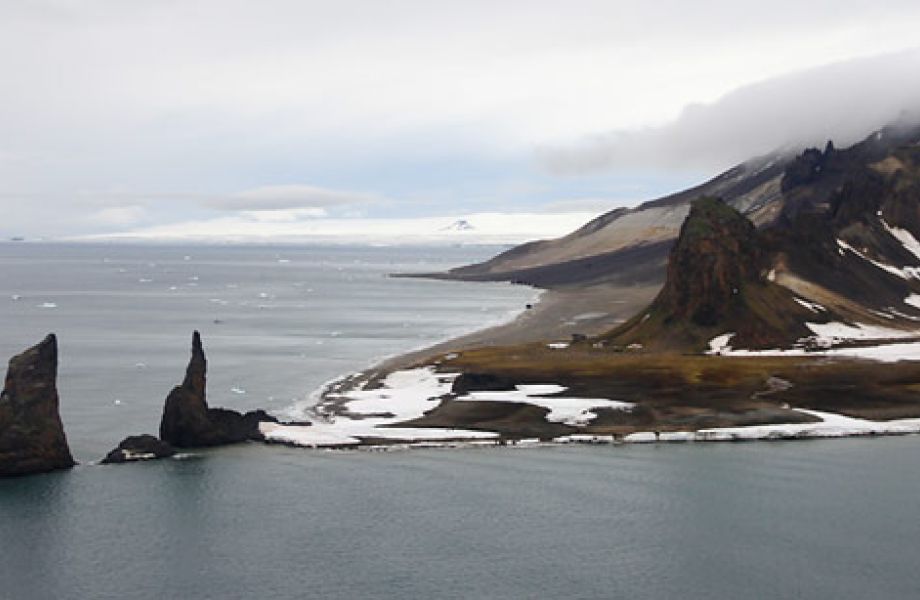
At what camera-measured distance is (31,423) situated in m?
83.6

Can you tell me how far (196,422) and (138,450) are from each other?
7124 mm

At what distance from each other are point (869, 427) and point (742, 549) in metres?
40.4

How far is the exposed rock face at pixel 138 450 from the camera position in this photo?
86.3 meters

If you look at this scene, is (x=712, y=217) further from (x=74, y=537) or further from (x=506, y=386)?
(x=74, y=537)

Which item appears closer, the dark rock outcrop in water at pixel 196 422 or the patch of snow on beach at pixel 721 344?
the dark rock outcrop in water at pixel 196 422

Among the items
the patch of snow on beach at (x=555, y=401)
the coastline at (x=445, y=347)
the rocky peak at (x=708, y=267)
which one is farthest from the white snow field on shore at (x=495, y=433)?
the rocky peak at (x=708, y=267)

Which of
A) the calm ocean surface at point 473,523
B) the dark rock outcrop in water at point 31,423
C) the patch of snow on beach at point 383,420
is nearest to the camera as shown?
the calm ocean surface at point 473,523

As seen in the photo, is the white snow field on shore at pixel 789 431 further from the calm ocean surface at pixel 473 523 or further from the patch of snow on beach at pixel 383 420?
the patch of snow on beach at pixel 383 420

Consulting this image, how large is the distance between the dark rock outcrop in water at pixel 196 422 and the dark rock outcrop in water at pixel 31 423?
1012cm

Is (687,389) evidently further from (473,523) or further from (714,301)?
(473,523)

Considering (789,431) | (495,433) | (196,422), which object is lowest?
(789,431)

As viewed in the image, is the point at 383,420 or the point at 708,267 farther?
the point at 708,267

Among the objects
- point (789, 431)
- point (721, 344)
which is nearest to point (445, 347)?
point (721, 344)

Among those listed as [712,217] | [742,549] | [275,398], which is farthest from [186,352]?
[742,549]
